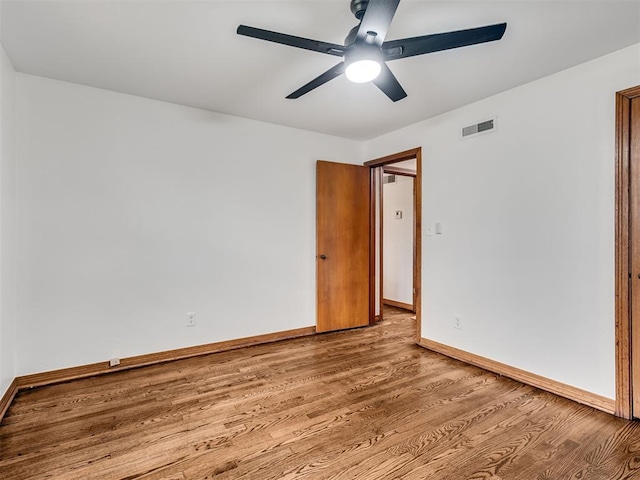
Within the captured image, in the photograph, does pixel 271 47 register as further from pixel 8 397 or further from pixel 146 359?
pixel 8 397

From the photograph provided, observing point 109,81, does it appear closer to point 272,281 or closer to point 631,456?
point 272,281

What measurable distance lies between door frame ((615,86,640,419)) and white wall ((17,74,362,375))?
2.77 meters

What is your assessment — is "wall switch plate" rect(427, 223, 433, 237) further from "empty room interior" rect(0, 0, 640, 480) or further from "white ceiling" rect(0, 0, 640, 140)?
"white ceiling" rect(0, 0, 640, 140)

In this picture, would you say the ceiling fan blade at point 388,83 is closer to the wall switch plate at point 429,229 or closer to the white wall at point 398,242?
the wall switch plate at point 429,229

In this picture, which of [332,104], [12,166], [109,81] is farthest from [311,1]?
[12,166]

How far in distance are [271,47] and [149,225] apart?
1.92 metres

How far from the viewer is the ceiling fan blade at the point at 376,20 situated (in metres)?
1.37

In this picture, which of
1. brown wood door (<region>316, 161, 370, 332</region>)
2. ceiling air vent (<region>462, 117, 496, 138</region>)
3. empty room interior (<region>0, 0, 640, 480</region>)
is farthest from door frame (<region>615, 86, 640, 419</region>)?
brown wood door (<region>316, 161, 370, 332</region>)

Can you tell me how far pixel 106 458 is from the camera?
1.77 m

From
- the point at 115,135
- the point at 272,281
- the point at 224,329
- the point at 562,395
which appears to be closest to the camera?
the point at 562,395

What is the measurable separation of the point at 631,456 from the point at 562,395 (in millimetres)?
659

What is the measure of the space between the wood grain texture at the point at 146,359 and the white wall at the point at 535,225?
1.73 meters

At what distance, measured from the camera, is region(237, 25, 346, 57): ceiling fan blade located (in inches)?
61.7

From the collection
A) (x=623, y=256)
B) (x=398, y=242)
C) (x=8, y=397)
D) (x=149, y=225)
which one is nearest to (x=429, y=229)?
(x=623, y=256)
